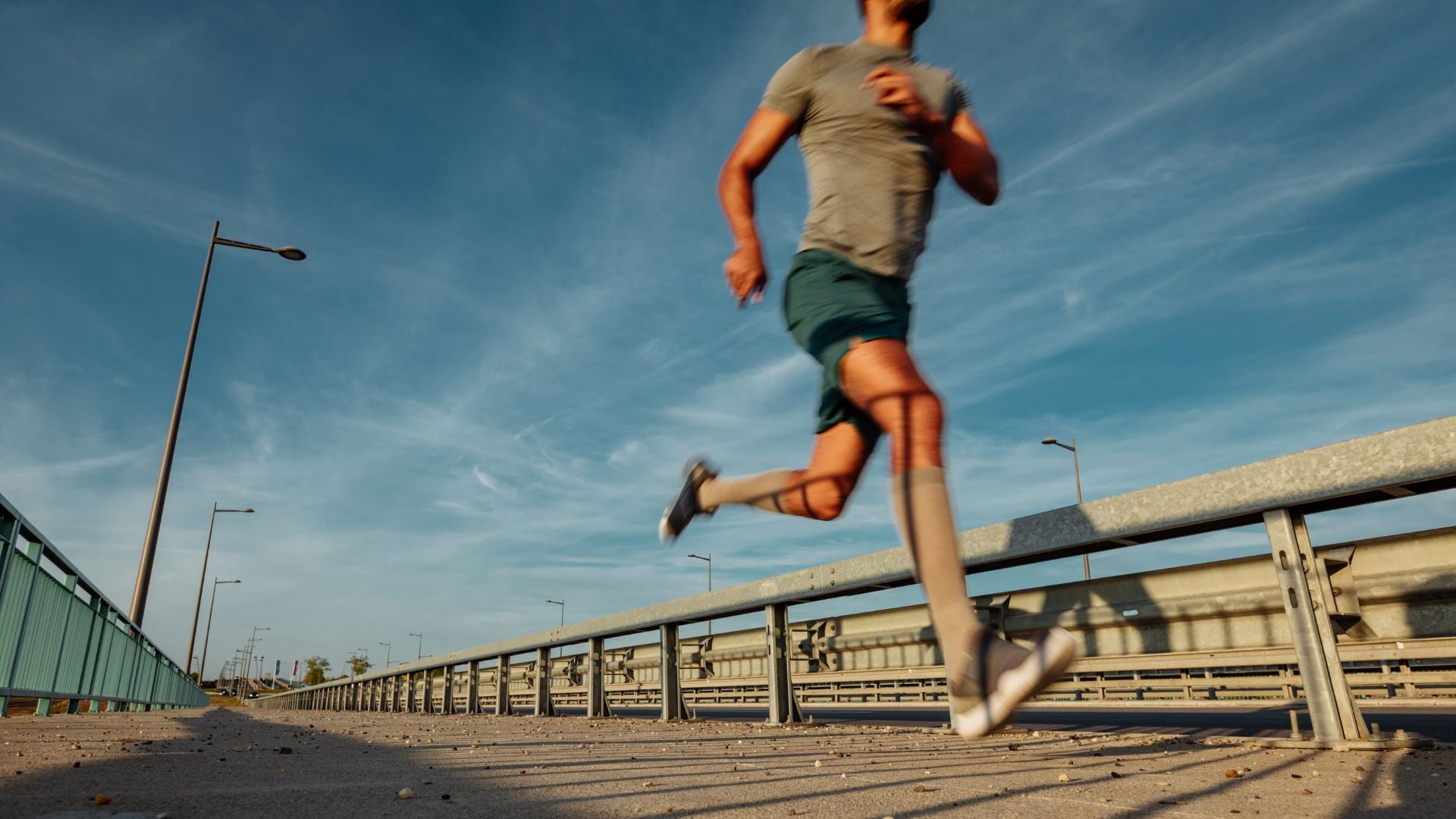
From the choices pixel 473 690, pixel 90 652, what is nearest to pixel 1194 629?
pixel 90 652

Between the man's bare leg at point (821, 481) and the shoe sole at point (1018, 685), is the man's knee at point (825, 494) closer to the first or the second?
the man's bare leg at point (821, 481)

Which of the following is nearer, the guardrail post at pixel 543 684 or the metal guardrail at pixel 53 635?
the metal guardrail at pixel 53 635

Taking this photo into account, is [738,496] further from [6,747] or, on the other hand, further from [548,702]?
[548,702]

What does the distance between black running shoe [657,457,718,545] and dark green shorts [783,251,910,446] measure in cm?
79

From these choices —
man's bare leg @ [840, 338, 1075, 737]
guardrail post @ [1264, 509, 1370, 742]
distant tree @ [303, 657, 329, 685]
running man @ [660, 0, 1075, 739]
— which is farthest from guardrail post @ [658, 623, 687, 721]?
distant tree @ [303, 657, 329, 685]

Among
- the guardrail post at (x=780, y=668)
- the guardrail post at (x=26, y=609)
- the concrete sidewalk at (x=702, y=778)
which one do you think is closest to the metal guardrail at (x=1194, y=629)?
the guardrail post at (x=780, y=668)

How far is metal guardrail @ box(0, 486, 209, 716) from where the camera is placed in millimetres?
7895

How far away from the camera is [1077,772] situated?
5.08m

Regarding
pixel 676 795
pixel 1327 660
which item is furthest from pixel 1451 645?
pixel 676 795

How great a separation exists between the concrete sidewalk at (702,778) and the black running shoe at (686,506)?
48.7 inches

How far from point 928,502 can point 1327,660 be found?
19.3 ft

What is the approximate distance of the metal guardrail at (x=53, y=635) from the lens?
25.9ft

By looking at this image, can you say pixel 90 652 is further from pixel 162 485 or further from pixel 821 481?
pixel 821 481

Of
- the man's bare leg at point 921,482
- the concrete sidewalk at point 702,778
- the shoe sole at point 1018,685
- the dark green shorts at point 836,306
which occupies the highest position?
the dark green shorts at point 836,306
